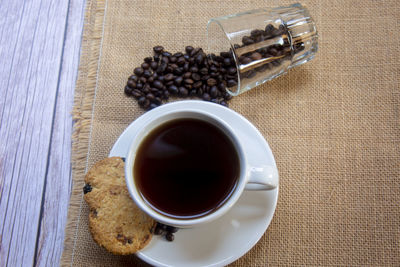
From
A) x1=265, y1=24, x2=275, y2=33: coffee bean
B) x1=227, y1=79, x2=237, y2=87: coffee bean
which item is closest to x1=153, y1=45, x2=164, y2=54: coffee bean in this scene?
x1=227, y1=79, x2=237, y2=87: coffee bean

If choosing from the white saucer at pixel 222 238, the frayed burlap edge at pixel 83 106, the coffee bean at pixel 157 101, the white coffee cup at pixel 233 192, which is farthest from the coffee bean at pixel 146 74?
the white saucer at pixel 222 238

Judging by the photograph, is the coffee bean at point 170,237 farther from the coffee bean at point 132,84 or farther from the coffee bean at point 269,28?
the coffee bean at point 269,28

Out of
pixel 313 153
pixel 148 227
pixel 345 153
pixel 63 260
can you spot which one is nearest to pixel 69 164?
pixel 63 260

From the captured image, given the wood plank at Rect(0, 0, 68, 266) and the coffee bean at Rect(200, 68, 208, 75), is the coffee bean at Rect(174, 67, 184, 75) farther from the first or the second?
the wood plank at Rect(0, 0, 68, 266)

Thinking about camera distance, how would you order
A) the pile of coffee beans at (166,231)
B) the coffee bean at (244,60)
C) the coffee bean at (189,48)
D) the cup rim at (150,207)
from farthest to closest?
1. the coffee bean at (189,48)
2. the coffee bean at (244,60)
3. the pile of coffee beans at (166,231)
4. the cup rim at (150,207)

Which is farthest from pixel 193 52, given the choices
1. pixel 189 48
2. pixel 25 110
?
pixel 25 110

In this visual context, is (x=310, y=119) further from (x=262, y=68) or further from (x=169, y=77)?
(x=169, y=77)
